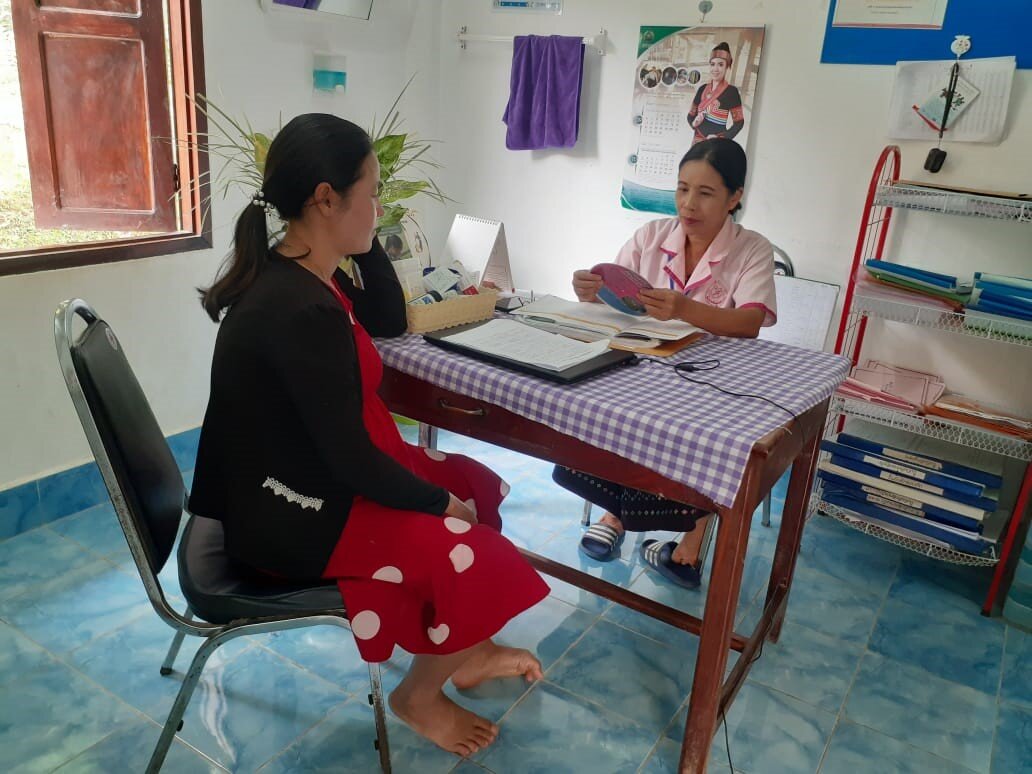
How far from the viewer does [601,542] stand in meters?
2.35

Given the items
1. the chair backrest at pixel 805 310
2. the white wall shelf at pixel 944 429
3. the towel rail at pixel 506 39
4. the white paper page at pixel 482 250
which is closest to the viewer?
the white paper page at pixel 482 250

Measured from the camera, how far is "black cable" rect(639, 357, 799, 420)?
1397 mm

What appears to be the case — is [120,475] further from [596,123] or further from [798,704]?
[596,123]

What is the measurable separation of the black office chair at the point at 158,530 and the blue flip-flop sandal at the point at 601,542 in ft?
3.38

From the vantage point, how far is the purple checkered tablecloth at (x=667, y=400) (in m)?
1.24

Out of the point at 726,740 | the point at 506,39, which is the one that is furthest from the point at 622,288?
the point at 506,39

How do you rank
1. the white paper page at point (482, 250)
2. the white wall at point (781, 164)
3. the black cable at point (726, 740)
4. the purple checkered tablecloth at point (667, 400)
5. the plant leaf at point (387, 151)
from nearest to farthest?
the purple checkered tablecloth at point (667, 400), the black cable at point (726, 740), the plant leaf at point (387, 151), the white paper page at point (482, 250), the white wall at point (781, 164)

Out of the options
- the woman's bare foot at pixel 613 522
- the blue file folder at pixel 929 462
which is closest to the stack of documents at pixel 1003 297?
the blue file folder at pixel 929 462

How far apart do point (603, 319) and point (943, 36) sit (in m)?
1.48

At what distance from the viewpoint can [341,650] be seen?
6.11ft

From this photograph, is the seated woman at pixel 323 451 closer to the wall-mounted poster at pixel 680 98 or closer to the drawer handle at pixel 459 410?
the drawer handle at pixel 459 410

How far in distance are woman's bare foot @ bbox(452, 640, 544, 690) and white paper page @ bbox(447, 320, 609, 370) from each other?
0.63 m

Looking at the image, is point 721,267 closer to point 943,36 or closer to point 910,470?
point 910,470

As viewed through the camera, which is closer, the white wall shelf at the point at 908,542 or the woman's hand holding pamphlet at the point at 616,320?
the woman's hand holding pamphlet at the point at 616,320
